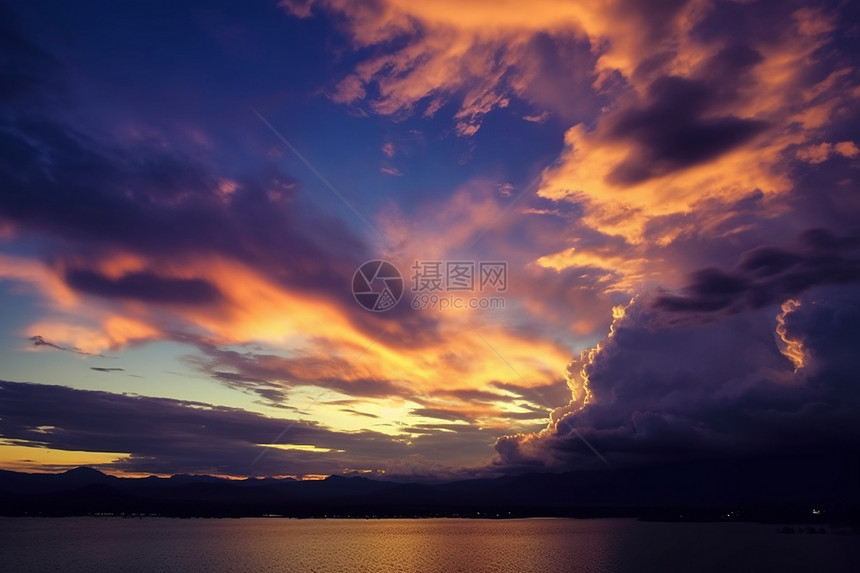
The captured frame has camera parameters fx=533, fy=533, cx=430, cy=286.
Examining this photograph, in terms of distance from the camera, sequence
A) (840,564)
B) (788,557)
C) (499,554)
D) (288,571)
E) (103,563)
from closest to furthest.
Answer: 1. (288,571)
2. (103,563)
3. (840,564)
4. (788,557)
5. (499,554)

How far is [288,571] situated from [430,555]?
7393cm

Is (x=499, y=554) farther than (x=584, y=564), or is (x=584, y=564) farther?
(x=499, y=554)

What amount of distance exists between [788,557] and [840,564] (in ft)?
68.3

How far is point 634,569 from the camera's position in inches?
5689

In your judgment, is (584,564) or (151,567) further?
(584,564)

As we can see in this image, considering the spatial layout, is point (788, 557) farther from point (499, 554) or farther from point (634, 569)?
point (499, 554)

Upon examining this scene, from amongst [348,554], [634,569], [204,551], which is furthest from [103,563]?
[634,569]

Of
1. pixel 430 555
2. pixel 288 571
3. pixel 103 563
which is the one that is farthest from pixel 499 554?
pixel 103 563

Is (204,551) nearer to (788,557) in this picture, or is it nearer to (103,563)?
(103,563)

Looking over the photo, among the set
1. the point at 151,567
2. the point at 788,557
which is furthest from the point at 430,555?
the point at 788,557

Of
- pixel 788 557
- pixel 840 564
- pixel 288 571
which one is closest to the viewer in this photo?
pixel 288 571

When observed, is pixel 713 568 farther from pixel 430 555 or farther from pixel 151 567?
pixel 151 567

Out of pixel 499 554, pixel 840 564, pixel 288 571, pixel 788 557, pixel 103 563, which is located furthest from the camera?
pixel 499 554

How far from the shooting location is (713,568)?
147375 mm
